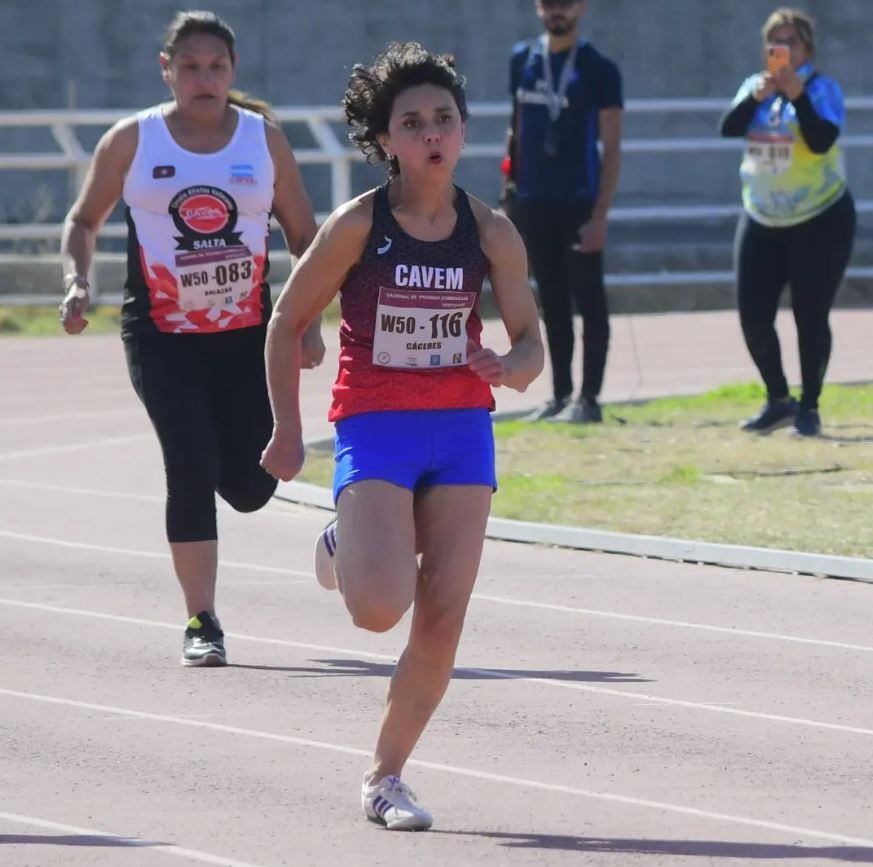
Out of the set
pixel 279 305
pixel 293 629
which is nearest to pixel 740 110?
pixel 293 629

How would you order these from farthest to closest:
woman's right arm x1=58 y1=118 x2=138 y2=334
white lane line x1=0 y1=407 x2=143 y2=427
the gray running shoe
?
white lane line x1=0 y1=407 x2=143 y2=427
the gray running shoe
woman's right arm x1=58 y1=118 x2=138 y2=334

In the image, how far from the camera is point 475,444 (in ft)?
19.6

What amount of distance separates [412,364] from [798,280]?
284 inches

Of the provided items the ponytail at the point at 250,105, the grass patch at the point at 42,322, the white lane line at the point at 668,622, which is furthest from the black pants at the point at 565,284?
the grass patch at the point at 42,322

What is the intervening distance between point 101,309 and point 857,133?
1262 cm

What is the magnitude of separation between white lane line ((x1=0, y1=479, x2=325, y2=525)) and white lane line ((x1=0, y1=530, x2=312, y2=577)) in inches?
32.3

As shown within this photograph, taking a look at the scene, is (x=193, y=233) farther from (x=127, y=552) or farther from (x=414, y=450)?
(x=127, y=552)

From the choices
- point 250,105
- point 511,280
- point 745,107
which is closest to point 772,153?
point 745,107

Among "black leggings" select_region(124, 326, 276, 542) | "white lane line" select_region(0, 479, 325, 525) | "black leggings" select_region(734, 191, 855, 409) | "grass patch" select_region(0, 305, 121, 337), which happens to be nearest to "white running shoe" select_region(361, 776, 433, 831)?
"black leggings" select_region(124, 326, 276, 542)

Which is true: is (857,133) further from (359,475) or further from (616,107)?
(359,475)

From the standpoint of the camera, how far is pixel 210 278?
7.97 m

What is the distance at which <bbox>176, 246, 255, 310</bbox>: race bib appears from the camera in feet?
26.1

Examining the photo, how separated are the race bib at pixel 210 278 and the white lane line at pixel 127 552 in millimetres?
1937

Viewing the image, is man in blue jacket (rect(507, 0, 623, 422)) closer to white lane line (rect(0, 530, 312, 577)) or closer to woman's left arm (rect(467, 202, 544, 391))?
white lane line (rect(0, 530, 312, 577))
